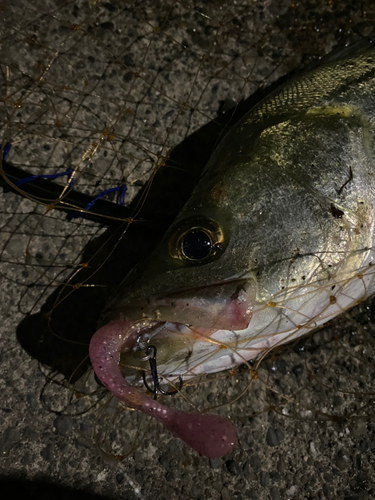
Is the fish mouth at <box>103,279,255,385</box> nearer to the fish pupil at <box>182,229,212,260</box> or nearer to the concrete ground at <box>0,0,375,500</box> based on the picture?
the fish pupil at <box>182,229,212,260</box>

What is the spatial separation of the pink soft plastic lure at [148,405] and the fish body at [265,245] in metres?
0.05

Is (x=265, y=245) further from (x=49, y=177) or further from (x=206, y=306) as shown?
(x=49, y=177)

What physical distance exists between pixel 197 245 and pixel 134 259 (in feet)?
2.29

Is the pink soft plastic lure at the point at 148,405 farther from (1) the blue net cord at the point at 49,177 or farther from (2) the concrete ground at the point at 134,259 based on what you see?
(1) the blue net cord at the point at 49,177

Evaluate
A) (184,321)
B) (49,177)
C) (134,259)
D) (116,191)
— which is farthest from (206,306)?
(49,177)

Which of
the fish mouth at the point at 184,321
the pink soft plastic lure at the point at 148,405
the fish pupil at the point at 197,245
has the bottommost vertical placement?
the pink soft plastic lure at the point at 148,405

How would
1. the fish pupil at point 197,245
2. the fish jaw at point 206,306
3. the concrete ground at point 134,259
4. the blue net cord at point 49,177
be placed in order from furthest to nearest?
1. the blue net cord at point 49,177
2. the concrete ground at point 134,259
3. the fish pupil at point 197,245
4. the fish jaw at point 206,306

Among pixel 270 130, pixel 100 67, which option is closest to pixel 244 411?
pixel 270 130

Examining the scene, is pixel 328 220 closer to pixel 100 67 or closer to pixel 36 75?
pixel 100 67

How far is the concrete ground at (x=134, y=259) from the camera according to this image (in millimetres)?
1956

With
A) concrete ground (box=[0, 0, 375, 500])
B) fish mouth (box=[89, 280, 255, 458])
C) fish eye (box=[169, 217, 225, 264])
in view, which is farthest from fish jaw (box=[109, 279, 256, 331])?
concrete ground (box=[0, 0, 375, 500])

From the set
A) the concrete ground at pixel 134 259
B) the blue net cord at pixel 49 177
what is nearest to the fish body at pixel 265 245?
→ the concrete ground at pixel 134 259

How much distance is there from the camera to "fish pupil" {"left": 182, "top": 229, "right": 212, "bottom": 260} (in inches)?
61.0

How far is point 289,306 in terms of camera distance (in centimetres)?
159
